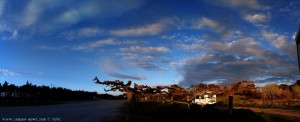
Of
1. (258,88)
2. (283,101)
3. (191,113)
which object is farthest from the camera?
(283,101)

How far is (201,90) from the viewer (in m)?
7.89

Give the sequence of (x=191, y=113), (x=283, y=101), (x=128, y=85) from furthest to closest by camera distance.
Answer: (x=283, y=101), (x=191, y=113), (x=128, y=85)

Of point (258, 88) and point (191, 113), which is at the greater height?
point (258, 88)

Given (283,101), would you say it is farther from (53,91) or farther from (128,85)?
(53,91)

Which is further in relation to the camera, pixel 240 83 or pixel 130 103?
pixel 130 103

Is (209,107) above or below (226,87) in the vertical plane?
below

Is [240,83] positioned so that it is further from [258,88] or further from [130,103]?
[130,103]

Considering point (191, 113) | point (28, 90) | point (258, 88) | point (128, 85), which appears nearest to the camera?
point (258, 88)

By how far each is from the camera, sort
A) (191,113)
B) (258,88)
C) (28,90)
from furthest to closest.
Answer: (28,90) < (191,113) < (258,88)

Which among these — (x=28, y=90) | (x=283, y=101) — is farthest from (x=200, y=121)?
(x=28, y=90)

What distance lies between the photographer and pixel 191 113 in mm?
9172

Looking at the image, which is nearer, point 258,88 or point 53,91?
point 258,88

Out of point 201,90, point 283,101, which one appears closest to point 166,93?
point 201,90

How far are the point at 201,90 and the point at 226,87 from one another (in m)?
0.65
